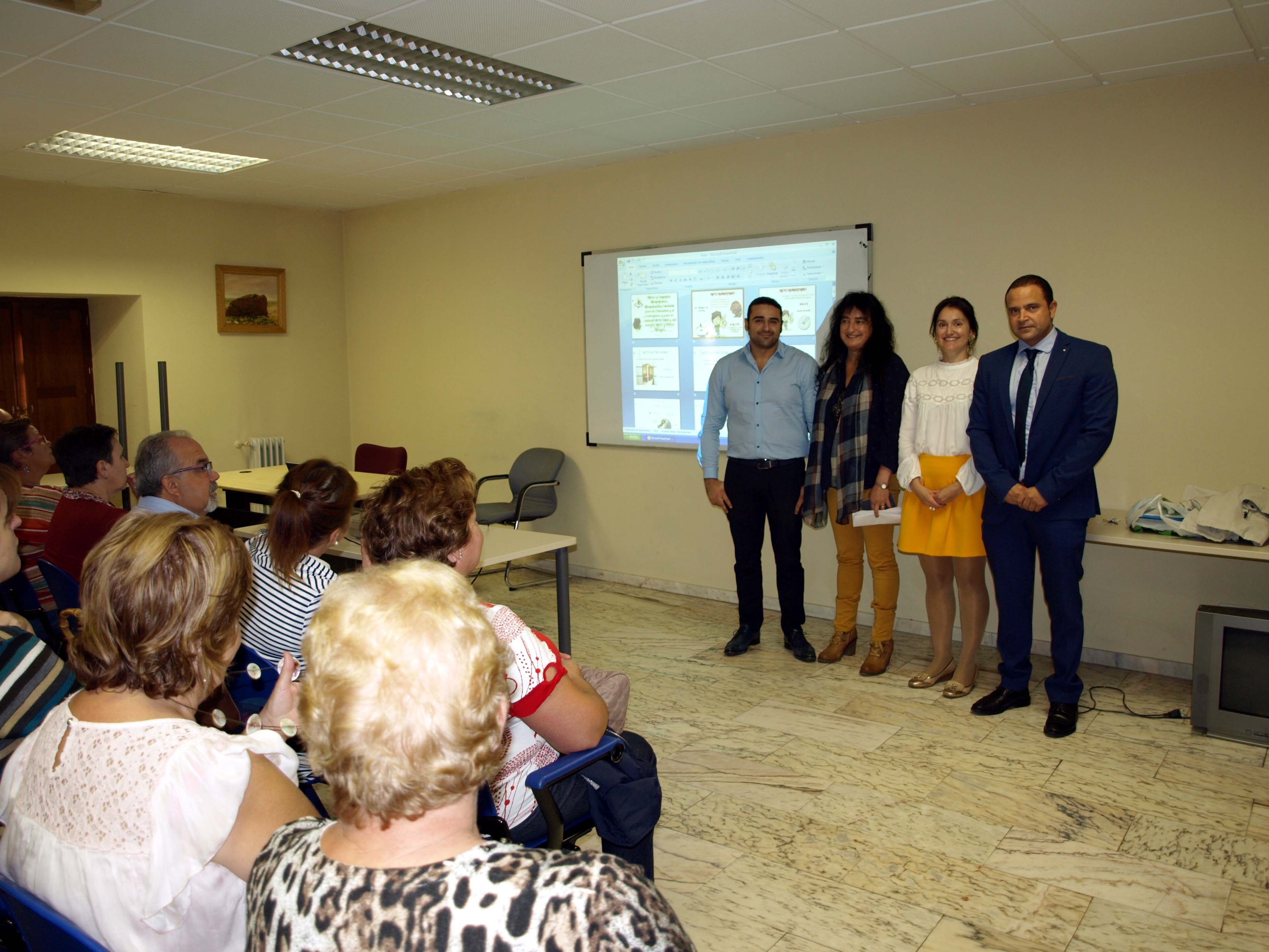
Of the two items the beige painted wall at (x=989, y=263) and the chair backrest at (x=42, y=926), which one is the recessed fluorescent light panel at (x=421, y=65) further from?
the chair backrest at (x=42, y=926)

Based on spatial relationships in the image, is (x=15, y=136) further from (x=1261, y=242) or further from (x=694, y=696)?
(x=1261, y=242)

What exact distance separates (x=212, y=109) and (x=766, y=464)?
3.24 meters

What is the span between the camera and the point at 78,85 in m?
4.12

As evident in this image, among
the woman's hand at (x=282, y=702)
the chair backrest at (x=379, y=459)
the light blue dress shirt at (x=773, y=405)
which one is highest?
the light blue dress shirt at (x=773, y=405)

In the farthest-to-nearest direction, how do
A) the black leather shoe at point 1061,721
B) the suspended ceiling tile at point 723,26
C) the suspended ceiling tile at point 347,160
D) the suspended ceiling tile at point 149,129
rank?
1. the suspended ceiling tile at point 347,160
2. the suspended ceiling tile at point 149,129
3. the black leather shoe at point 1061,721
4. the suspended ceiling tile at point 723,26

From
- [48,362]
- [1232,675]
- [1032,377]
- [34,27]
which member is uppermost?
[34,27]

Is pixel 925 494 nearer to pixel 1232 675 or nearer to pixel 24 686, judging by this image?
pixel 1232 675

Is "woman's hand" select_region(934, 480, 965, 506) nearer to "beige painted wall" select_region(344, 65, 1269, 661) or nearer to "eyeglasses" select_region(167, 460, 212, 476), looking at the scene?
"beige painted wall" select_region(344, 65, 1269, 661)

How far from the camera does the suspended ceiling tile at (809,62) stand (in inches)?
145

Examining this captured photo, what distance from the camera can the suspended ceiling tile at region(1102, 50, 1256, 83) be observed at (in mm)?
3846

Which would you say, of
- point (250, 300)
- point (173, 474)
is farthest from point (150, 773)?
point (250, 300)

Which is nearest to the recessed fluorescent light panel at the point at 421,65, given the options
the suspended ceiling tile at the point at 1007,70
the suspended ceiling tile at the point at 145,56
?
the suspended ceiling tile at the point at 145,56

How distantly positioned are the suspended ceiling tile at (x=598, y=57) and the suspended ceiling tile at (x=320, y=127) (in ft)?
4.30

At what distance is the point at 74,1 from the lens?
124 inches
